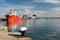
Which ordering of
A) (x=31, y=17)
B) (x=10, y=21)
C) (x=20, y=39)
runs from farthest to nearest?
(x=31, y=17), (x=10, y=21), (x=20, y=39)

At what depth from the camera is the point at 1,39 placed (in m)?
13.2

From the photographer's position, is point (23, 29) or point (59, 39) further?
point (59, 39)

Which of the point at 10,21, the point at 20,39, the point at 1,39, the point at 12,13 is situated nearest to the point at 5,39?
the point at 1,39

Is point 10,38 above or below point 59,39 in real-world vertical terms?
above

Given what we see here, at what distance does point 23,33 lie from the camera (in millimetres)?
17359

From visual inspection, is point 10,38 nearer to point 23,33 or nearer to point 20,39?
point 20,39

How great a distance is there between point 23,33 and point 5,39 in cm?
411

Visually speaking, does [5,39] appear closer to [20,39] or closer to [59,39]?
[20,39]

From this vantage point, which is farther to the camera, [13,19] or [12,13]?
[13,19]

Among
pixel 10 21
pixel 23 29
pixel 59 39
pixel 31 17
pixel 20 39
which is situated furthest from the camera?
pixel 31 17

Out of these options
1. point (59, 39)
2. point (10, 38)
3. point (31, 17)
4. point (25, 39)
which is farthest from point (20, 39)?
point (31, 17)

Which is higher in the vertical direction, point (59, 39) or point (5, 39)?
point (5, 39)

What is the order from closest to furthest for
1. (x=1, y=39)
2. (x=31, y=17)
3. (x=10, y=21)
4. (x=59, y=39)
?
(x=1, y=39) → (x=59, y=39) → (x=10, y=21) → (x=31, y=17)

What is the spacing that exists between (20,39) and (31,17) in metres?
155
